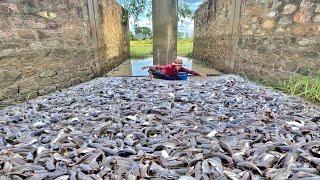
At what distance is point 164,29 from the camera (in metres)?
8.16

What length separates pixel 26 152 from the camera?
6.46 ft

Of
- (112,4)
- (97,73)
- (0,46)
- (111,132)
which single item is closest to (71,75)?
(97,73)

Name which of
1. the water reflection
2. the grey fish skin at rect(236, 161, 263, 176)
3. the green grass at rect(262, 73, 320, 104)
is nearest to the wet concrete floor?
the water reflection

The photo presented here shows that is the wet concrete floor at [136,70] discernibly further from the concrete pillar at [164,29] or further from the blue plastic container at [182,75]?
the blue plastic container at [182,75]

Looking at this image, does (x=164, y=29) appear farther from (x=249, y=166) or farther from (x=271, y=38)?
(x=249, y=166)

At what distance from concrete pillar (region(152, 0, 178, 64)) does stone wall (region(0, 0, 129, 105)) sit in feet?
8.20

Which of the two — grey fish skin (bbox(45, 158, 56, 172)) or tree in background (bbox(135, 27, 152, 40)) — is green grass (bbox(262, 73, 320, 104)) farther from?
Result: tree in background (bbox(135, 27, 152, 40))

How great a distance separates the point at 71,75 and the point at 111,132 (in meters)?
3.15

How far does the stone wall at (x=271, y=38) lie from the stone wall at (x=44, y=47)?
3.32 metres

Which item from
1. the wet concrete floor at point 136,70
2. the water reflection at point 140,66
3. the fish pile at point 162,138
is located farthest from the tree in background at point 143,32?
the fish pile at point 162,138

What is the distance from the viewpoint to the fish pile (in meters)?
1.70

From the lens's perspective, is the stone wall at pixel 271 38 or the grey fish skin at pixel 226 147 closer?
the grey fish skin at pixel 226 147

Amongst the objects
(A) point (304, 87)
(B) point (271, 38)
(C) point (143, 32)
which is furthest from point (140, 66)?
(C) point (143, 32)

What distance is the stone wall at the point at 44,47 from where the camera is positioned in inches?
142
